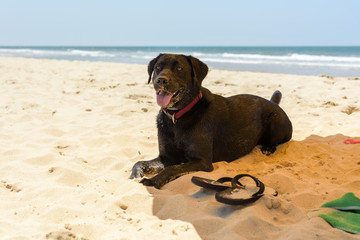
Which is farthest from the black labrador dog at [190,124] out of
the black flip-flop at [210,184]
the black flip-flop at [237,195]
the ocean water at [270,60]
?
the ocean water at [270,60]

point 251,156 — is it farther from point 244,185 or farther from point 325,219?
point 325,219

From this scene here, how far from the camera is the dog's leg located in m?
3.23

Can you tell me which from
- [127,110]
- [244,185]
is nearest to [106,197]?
[244,185]

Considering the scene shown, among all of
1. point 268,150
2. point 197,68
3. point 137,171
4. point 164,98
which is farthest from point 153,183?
point 268,150

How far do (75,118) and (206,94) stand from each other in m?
2.92

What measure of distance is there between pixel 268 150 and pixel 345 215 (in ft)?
6.45

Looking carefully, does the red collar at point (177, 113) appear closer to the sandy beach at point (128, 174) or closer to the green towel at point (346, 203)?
the sandy beach at point (128, 174)

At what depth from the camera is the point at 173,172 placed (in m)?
3.36

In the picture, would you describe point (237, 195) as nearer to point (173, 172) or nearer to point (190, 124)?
point (173, 172)

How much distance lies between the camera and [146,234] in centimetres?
230

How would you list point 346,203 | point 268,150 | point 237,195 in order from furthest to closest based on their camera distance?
1. point 268,150
2. point 237,195
3. point 346,203

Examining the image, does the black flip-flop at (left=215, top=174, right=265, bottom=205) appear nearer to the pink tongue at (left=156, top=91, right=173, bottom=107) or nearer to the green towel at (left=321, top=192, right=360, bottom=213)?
the green towel at (left=321, top=192, right=360, bottom=213)

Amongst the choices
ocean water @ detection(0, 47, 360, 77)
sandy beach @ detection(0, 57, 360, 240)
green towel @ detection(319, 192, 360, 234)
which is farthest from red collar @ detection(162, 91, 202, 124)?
ocean water @ detection(0, 47, 360, 77)

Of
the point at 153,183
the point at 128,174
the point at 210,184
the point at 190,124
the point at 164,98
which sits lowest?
the point at 128,174
